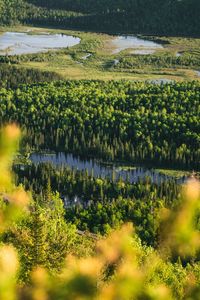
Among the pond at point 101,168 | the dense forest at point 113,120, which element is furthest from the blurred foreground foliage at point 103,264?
the dense forest at point 113,120

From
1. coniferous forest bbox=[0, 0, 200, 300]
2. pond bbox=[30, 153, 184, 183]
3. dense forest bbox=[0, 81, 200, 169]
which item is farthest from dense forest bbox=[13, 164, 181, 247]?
dense forest bbox=[0, 81, 200, 169]

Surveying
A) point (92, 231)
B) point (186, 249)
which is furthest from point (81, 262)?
point (92, 231)

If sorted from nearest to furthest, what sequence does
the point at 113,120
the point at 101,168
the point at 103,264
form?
1. the point at 103,264
2. the point at 101,168
3. the point at 113,120

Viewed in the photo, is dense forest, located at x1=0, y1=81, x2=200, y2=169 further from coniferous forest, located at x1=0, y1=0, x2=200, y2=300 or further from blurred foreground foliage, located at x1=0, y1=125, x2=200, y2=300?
blurred foreground foliage, located at x1=0, y1=125, x2=200, y2=300

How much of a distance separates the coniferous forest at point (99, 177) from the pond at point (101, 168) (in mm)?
165

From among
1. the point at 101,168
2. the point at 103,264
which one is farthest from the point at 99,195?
the point at 103,264

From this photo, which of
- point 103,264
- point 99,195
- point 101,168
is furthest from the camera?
point 101,168

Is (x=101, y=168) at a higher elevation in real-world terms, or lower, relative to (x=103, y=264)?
lower

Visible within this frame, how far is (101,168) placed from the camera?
271 feet

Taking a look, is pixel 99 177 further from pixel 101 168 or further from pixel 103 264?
pixel 103 264

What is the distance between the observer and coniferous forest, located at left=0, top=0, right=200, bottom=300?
11.4m

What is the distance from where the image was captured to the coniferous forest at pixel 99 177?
11414 millimetres

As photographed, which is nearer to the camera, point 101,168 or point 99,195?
point 99,195

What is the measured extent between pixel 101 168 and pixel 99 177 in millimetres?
5792
